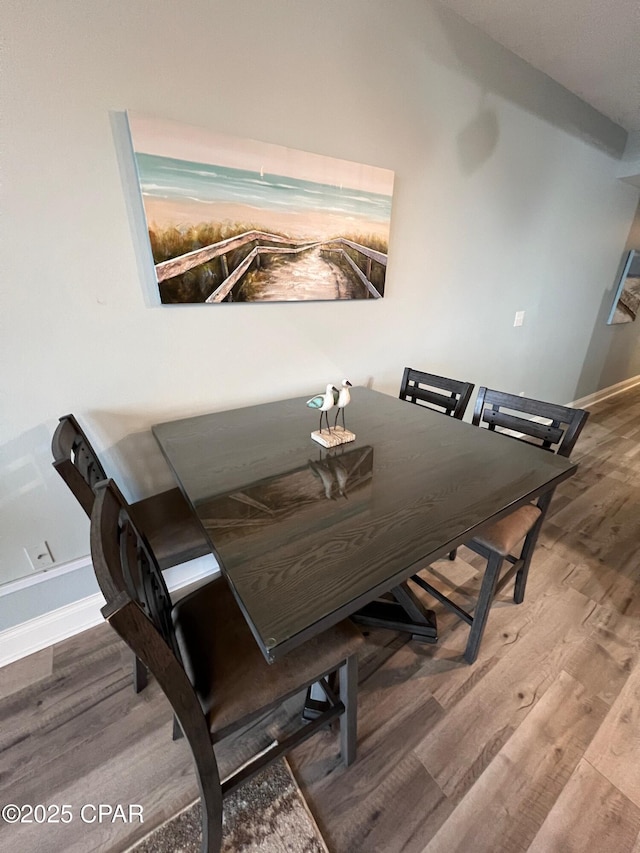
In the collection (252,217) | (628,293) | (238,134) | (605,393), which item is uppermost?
→ (238,134)

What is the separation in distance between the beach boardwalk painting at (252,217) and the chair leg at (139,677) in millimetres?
1388

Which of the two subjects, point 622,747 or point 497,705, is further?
point 497,705

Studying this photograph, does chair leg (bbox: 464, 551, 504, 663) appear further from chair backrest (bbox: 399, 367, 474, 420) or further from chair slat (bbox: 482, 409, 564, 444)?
chair backrest (bbox: 399, 367, 474, 420)

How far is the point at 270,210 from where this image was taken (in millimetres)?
1434

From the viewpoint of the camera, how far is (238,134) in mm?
1324

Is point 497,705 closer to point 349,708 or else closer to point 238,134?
point 349,708

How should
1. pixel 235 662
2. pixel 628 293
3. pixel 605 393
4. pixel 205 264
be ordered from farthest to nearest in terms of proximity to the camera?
1. pixel 605 393
2. pixel 628 293
3. pixel 205 264
4. pixel 235 662

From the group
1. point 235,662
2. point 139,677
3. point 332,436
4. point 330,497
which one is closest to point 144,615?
point 235,662

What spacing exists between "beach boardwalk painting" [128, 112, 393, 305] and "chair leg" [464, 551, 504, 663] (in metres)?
1.39

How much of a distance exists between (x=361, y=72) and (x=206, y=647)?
2.32m

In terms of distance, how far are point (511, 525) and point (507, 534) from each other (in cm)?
6

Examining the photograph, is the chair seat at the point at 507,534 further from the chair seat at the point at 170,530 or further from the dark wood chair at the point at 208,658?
the chair seat at the point at 170,530

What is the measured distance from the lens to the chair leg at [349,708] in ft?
3.06

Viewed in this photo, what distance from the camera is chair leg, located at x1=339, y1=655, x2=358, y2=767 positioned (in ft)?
3.06
